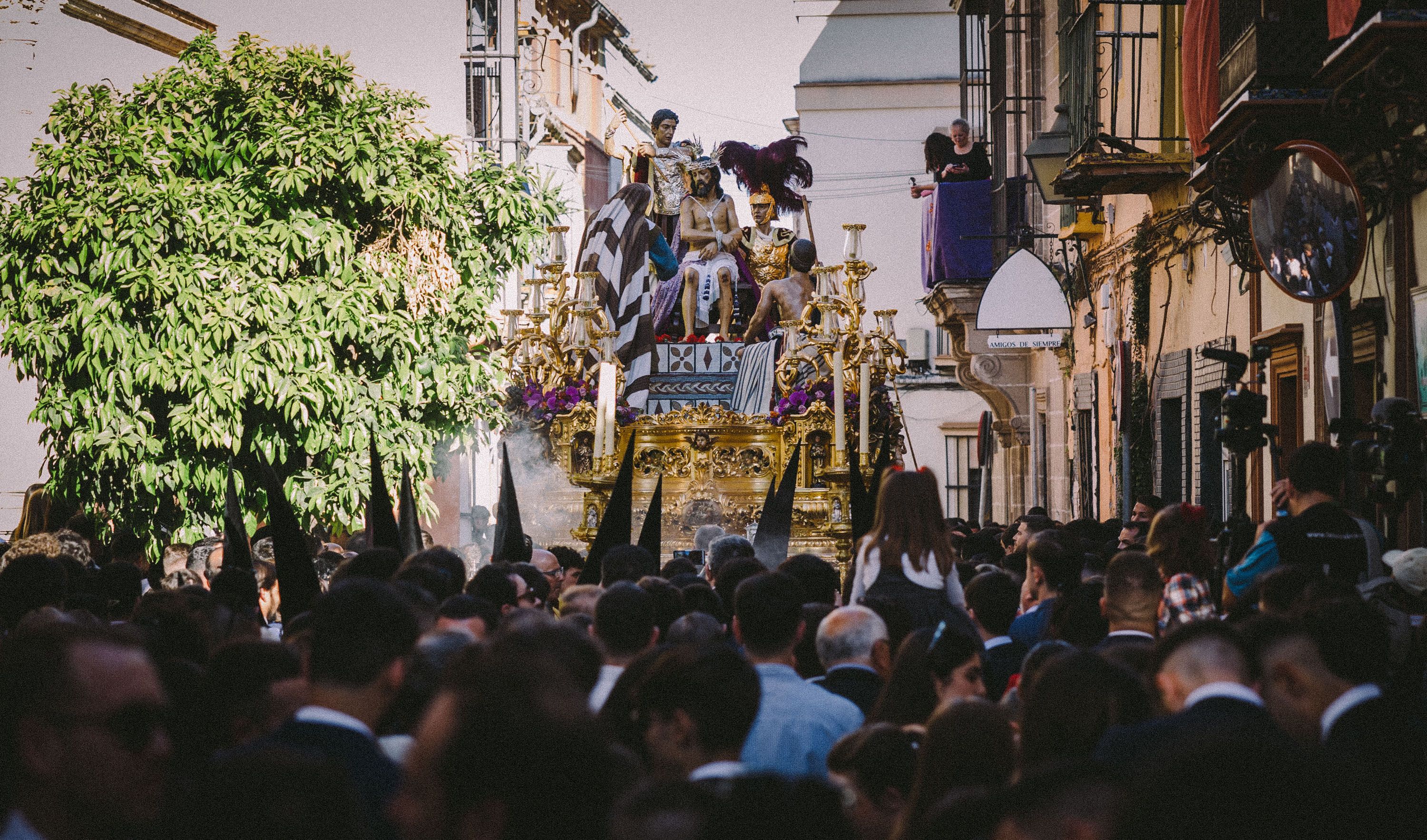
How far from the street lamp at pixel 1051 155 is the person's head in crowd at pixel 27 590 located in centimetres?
1200

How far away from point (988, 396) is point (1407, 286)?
15077 millimetres

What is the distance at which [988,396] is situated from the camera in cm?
2456

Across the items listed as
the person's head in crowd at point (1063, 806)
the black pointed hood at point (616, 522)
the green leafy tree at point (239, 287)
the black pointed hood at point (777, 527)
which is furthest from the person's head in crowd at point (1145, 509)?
the person's head in crowd at point (1063, 806)

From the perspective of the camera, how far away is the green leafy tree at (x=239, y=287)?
1209cm

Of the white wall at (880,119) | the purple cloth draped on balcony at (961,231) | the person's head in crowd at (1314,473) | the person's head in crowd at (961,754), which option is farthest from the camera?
the white wall at (880,119)

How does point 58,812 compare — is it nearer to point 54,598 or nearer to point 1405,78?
point 54,598

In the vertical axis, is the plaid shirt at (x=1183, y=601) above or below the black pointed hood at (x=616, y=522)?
below

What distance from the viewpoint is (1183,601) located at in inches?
223

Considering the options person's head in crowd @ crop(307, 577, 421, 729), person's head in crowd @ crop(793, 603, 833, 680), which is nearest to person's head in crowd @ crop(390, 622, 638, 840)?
person's head in crowd @ crop(307, 577, 421, 729)

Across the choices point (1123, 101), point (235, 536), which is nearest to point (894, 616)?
point (235, 536)

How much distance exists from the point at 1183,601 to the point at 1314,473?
4.87 feet

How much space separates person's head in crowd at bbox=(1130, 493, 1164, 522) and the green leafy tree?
549 centimetres

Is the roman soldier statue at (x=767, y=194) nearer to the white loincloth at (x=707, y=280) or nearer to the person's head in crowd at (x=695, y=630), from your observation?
the white loincloth at (x=707, y=280)

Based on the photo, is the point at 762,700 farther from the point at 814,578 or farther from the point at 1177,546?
the point at 1177,546
